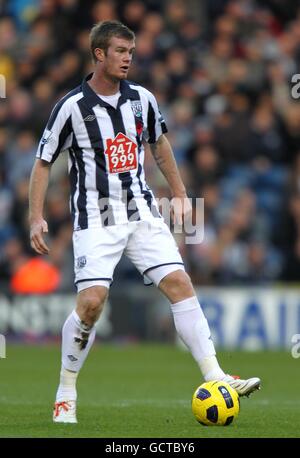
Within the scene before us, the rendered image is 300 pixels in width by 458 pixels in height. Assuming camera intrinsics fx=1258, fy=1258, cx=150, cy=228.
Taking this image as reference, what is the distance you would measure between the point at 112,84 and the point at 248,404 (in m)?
2.74

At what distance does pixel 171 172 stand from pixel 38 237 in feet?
3.37

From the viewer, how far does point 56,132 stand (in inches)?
298

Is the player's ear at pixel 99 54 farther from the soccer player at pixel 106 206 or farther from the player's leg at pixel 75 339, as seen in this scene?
the player's leg at pixel 75 339

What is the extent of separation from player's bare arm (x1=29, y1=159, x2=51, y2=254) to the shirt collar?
47cm

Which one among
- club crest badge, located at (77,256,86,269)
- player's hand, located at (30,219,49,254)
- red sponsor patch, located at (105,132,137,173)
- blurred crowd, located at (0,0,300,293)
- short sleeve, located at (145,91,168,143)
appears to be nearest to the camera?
player's hand, located at (30,219,49,254)

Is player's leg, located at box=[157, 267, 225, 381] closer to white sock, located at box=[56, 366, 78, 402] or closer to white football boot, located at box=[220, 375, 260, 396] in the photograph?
white football boot, located at box=[220, 375, 260, 396]

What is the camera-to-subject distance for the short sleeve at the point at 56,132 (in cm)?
756

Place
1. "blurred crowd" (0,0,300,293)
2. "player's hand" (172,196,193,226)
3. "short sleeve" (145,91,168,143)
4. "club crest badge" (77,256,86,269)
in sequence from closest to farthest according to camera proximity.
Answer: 1. "club crest badge" (77,256,86,269)
2. "player's hand" (172,196,193,226)
3. "short sleeve" (145,91,168,143)
4. "blurred crowd" (0,0,300,293)

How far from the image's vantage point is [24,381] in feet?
36.6

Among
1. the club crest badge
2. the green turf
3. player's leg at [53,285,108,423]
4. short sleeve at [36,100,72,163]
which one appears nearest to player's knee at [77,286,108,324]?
player's leg at [53,285,108,423]

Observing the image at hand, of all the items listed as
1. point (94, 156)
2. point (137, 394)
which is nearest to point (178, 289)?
point (94, 156)

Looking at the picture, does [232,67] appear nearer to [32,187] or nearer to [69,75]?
[69,75]

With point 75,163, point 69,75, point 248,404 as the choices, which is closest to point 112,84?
point 75,163

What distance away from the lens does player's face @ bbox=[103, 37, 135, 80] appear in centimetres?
752
